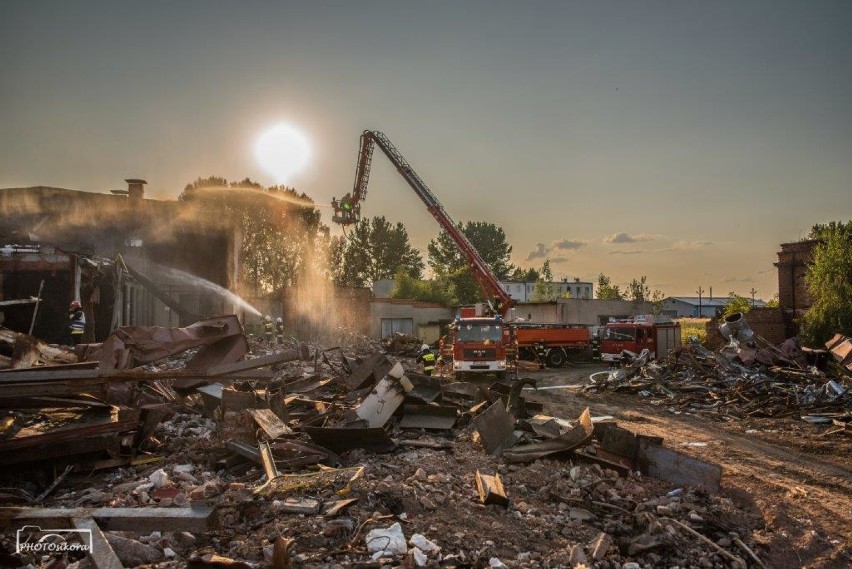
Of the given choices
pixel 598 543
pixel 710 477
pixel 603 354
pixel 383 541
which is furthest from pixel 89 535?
pixel 603 354

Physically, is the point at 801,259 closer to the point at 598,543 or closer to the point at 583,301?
the point at 583,301

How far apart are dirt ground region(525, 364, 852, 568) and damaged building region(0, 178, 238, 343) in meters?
14.3

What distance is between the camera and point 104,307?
56.9ft

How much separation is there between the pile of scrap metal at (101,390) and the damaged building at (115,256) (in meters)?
6.14

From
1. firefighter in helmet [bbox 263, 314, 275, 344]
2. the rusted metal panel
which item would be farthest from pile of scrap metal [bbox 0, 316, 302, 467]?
firefighter in helmet [bbox 263, 314, 275, 344]

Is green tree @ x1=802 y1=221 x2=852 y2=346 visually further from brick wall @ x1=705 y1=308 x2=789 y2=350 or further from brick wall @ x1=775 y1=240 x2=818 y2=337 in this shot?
brick wall @ x1=705 y1=308 x2=789 y2=350

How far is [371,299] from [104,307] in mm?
18593

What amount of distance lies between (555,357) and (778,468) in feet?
52.2

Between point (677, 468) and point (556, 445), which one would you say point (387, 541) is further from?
point (677, 468)

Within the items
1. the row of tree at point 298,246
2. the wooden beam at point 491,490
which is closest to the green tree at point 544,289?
the row of tree at point 298,246

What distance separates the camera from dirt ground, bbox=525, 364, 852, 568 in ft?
17.3

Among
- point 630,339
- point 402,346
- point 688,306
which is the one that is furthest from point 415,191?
point 688,306

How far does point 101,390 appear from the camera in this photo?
646cm

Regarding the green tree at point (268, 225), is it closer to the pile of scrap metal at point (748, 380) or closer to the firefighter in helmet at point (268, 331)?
the firefighter in helmet at point (268, 331)
